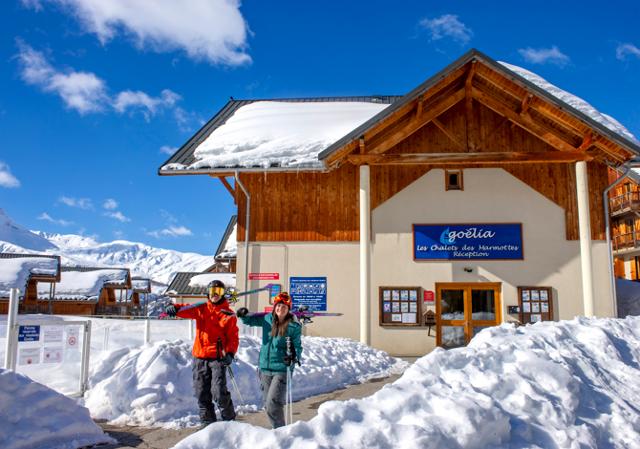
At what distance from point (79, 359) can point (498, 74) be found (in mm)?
10880

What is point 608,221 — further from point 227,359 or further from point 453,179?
point 227,359

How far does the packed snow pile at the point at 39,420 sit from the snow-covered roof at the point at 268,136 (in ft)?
28.9

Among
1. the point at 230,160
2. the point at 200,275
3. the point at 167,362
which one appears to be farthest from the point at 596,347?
the point at 200,275

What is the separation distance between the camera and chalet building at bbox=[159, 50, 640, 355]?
44.8ft

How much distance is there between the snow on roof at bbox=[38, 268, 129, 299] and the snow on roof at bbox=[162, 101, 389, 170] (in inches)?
1034

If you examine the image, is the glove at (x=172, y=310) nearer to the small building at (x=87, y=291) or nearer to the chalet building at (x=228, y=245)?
the chalet building at (x=228, y=245)

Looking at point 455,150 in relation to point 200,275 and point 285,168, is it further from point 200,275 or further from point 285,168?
point 200,275

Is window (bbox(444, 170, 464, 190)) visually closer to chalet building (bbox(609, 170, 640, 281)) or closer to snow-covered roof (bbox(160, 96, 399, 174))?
snow-covered roof (bbox(160, 96, 399, 174))

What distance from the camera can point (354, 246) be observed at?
14.4 m

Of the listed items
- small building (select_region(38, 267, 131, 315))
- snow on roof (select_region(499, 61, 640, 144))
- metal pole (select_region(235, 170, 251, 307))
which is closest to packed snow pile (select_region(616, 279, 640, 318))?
snow on roof (select_region(499, 61, 640, 144))

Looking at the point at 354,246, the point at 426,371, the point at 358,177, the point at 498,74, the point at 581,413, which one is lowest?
the point at 581,413

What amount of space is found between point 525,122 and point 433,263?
4.39m

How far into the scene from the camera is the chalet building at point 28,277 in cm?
3362

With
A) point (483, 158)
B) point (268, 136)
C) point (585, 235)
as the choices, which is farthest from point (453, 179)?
point (268, 136)
